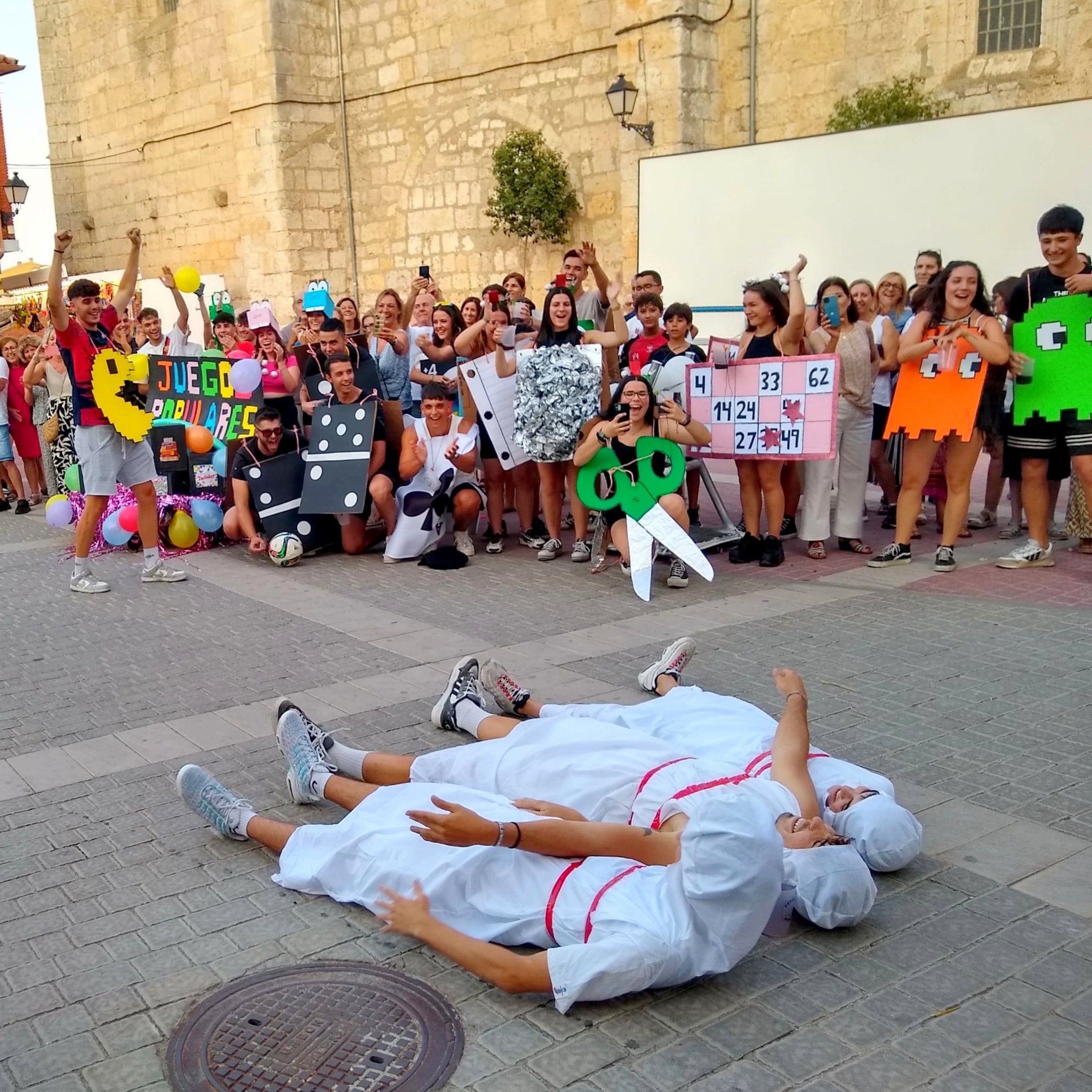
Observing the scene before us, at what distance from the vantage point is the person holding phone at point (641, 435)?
7.15 meters

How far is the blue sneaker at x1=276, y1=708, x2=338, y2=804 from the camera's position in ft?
12.9

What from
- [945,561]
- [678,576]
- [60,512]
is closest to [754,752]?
[678,576]

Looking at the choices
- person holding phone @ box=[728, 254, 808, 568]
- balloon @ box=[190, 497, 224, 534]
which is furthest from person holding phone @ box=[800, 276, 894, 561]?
balloon @ box=[190, 497, 224, 534]

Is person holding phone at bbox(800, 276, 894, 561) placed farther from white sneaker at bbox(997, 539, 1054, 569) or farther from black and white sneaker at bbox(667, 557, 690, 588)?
black and white sneaker at bbox(667, 557, 690, 588)

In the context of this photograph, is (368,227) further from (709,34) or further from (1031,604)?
(1031,604)

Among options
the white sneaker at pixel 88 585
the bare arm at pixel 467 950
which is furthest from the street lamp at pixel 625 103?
the bare arm at pixel 467 950

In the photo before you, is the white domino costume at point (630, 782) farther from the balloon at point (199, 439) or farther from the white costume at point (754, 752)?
the balloon at point (199, 439)

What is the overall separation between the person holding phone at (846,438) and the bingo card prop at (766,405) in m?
0.24

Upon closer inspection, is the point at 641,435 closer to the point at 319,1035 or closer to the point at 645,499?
the point at 645,499

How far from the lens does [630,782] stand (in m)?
3.31

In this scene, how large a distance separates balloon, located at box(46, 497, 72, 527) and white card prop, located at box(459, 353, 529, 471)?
3.80m

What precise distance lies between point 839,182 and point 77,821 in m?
9.80

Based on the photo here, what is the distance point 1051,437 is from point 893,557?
1238 millimetres

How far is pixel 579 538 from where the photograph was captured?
8.20 m
